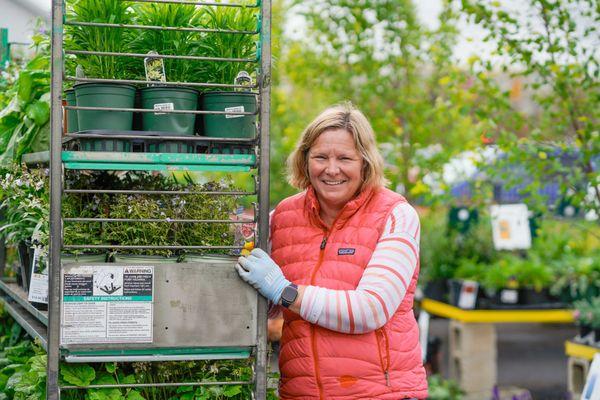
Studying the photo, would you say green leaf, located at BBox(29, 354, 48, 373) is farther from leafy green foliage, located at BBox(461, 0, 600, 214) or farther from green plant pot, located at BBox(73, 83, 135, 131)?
leafy green foliage, located at BBox(461, 0, 600, 214)

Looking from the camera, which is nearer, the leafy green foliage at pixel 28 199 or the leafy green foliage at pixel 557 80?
the leafy green foliage at pixel 28 199

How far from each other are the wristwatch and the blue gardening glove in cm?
2

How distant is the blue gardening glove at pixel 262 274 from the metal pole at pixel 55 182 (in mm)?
526

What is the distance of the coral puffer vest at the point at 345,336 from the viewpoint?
8.22 feet

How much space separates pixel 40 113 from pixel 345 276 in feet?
4.39

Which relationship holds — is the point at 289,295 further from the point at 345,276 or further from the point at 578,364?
the point at 578,364

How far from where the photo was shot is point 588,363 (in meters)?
4.65

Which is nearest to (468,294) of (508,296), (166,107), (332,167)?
(508,296)

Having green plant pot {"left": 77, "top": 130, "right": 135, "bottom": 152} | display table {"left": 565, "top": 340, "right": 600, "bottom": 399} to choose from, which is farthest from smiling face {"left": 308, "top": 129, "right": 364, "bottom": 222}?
display table {"left": 565, "top": 340, "right": 600, "bottom": 399}

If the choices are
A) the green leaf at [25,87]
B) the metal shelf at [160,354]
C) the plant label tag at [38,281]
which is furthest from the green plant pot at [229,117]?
the green leaf at [25,87]

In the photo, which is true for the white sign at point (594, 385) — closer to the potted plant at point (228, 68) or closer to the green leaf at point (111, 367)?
the potted plant at point (228, 68)

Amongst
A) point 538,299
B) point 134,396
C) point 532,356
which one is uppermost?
point 134,396

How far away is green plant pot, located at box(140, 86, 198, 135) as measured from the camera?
2.30 metres

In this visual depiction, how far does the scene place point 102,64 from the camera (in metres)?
2.40
